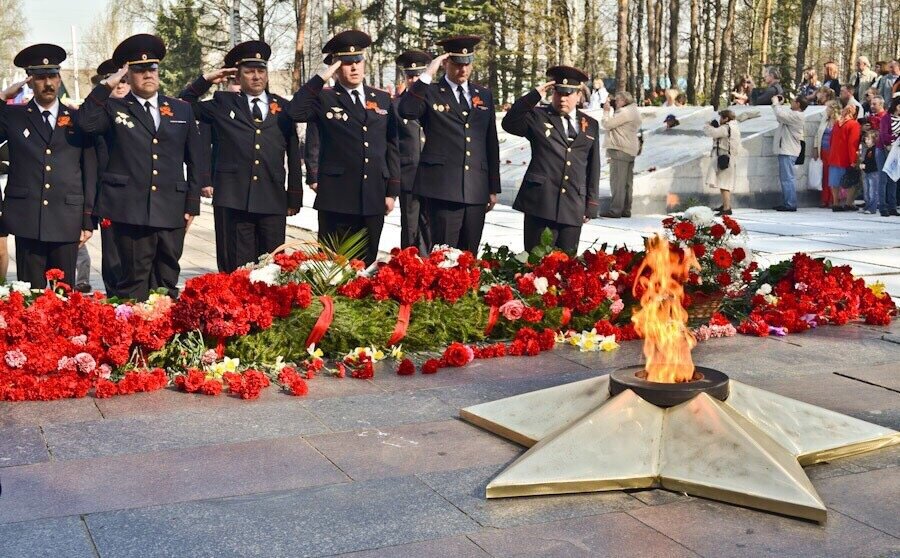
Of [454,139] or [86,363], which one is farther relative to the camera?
[454,139]

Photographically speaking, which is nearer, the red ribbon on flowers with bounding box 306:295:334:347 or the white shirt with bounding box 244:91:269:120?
the red ribbon on flowers with bounding box 306:295:334:347

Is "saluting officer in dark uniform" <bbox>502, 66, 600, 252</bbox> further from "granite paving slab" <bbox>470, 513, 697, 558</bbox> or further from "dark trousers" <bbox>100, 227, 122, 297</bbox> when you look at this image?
"granite paving slab" <bbox>470, 513, 697, 558</bbox>

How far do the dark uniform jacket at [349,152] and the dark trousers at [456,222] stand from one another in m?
0.41

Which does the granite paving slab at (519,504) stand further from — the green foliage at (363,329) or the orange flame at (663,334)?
the green foliage at (363,329)

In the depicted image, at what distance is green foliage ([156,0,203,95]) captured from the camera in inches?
2298

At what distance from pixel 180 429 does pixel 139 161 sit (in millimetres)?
3035

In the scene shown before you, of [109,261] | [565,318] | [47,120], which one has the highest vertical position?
[47,120]

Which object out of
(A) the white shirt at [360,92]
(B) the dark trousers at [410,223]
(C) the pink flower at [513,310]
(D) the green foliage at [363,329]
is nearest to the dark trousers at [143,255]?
(A) the white shirt at [360,92]

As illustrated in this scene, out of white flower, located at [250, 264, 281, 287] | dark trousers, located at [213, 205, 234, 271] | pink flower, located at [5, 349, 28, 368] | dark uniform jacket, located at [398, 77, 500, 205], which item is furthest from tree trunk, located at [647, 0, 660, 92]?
pink flower, located at [5, 349, 28, 368]

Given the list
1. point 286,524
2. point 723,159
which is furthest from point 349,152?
point 723,159

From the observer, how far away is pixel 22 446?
14.9ft

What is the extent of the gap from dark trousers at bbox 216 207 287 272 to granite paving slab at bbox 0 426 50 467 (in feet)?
11.1

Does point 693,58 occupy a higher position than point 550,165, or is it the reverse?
point 693,58

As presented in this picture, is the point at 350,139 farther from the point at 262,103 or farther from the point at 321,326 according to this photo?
the point at 321,326
